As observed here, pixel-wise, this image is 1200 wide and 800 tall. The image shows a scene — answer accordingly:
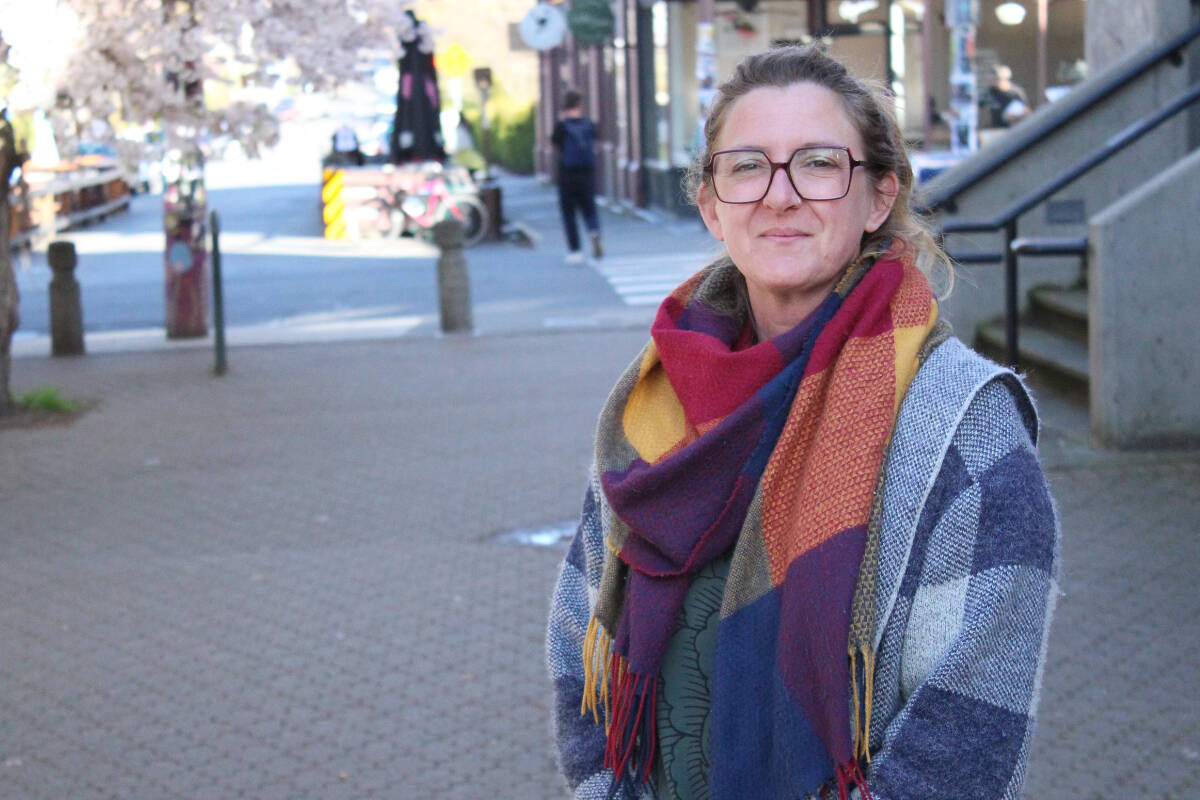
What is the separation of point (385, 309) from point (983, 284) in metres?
7.33

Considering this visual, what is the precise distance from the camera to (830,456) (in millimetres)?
2016

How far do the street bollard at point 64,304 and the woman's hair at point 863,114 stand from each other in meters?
11.0

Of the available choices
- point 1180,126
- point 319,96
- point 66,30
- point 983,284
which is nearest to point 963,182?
point 983,284

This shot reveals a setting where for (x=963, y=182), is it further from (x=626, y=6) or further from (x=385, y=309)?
(x=626, y=6)

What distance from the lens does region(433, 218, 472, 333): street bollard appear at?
1289 cm

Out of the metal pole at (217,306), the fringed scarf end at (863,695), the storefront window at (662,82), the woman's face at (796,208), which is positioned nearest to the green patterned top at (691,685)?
the fringed scarf end at (863,695)

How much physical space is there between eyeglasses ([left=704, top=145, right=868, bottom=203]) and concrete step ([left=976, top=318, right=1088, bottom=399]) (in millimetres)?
6511

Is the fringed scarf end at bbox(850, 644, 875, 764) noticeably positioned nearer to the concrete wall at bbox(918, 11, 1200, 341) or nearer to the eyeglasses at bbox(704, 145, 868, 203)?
the eyeglasses at bbox(704, 145, 868, 203)

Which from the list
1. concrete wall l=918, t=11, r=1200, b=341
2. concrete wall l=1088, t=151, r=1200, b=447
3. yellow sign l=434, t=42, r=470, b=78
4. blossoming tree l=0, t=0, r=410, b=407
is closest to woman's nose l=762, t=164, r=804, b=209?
concrete wall l=1088, t=151, r=1200, b=447

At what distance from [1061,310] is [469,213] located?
14.3 meters

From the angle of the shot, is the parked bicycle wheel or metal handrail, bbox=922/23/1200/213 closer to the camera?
metal handrail, bbox=922/23/1200/213

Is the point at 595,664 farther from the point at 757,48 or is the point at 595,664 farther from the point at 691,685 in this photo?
the point at 757,48

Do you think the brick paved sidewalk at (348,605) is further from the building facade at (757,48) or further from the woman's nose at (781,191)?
the building facade at (757,48)

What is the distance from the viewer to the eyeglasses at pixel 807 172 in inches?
86.2
